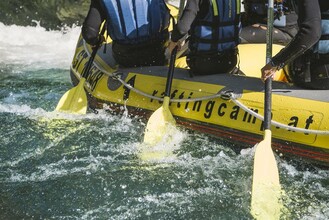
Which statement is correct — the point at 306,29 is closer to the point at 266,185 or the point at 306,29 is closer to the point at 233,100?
the point at 233,100

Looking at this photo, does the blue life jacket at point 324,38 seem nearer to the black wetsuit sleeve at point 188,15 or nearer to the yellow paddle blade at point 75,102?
the black wetsuit sleeve at point 188,15

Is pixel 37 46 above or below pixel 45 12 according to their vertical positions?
below

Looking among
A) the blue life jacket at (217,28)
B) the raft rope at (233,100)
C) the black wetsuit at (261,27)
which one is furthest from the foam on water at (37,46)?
the blue life jacket at (217,28)

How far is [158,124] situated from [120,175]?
2.10 ft

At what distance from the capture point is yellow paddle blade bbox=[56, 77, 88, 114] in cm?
487

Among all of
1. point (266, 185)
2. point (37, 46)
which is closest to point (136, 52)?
point (266, 185)

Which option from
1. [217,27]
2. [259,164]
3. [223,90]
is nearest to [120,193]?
[259,164]

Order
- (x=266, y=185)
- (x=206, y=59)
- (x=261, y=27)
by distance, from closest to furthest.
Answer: (x=266, y=185), (x=206, y=59), (x=261, y=27)

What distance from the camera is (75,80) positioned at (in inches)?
223

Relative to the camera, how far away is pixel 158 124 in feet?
13.5

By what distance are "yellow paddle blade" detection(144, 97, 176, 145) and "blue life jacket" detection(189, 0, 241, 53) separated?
527mm

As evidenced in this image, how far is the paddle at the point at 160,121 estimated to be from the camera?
4.12 m

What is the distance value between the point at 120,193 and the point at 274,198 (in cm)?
97

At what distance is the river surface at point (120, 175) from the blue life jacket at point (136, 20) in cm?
70
